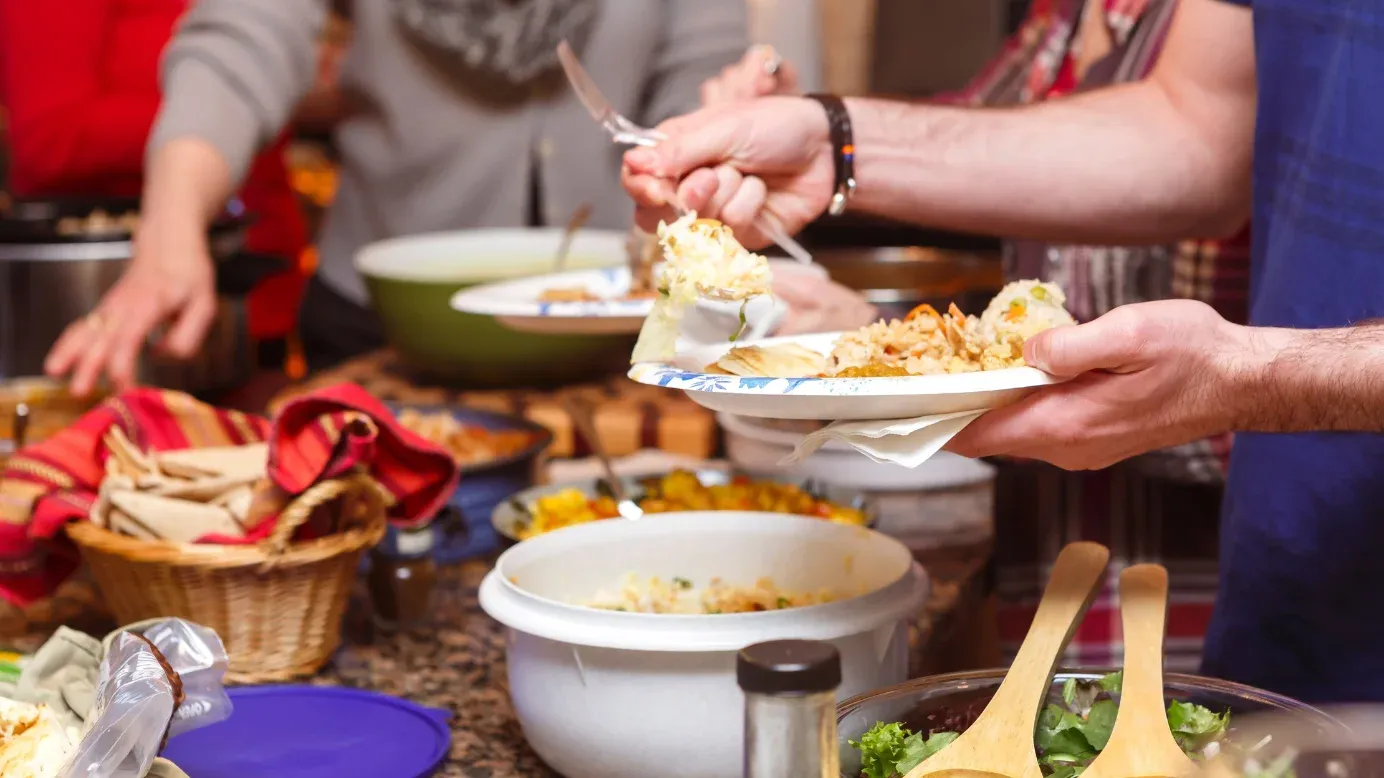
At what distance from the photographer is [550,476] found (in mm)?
2127

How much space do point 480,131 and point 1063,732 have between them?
233cm

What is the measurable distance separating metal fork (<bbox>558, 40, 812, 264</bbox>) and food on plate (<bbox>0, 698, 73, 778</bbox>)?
76 cm

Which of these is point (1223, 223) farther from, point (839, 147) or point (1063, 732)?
point (1063, 732)

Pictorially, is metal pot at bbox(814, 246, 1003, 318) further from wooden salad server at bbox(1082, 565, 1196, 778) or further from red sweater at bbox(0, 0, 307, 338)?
red sweater at bbox(0, 0, 307, 338)

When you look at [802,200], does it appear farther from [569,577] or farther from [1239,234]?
[1239,234]

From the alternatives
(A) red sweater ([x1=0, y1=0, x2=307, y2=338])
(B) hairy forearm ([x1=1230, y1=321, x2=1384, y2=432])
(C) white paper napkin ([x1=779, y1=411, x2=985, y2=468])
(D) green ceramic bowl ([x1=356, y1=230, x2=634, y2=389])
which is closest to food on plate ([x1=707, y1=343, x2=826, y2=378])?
(C) white paper napkin ([x1=779, y1=411, x2=985, y2=468])

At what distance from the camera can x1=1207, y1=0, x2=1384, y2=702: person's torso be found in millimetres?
1364

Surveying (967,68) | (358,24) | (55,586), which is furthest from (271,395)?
(967,68)

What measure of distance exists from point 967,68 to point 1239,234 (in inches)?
113

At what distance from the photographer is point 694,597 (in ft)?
4.43

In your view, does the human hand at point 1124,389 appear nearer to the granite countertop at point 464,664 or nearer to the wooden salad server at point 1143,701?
the wooden salad server at point 1143,701

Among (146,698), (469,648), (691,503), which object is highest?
(146,698)

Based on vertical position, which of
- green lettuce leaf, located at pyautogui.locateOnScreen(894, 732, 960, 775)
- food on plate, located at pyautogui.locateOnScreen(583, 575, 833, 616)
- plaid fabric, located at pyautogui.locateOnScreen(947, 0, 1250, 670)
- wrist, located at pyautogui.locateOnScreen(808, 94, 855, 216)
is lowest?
plaid fabric, located at pyautogui.locateOnScreen(947, 0, 1250, 670)

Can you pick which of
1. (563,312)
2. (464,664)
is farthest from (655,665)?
(563,312)
